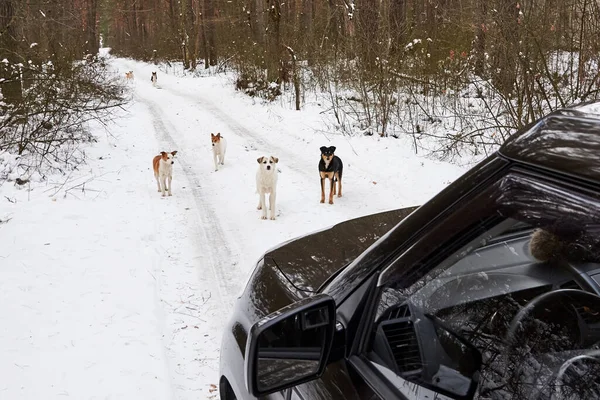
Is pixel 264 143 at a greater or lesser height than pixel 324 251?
lesser

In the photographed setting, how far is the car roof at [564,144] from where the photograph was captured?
1184mm

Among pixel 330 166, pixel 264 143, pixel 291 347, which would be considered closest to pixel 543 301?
pixel 291 347

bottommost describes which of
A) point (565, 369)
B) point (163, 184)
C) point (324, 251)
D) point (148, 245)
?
point (148, 245)

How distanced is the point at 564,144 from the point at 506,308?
51 cm

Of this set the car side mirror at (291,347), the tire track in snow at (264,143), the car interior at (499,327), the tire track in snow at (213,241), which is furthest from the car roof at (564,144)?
the tire track in snow at (264,143)

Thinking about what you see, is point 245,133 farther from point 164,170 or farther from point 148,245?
point 148,245

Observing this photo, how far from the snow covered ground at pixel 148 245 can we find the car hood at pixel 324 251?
1.82m

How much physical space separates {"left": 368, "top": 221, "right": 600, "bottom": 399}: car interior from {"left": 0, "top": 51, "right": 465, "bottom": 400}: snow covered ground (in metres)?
2.79

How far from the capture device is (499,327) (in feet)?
4.63

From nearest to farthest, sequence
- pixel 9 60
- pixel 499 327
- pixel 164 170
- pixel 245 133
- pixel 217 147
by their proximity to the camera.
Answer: pixel 499 327 < pixel 164 170 < pixel 9 60 < pixel 217 147 < pixel 245 133

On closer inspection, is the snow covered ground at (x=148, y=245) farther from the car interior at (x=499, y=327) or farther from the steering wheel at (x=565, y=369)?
the steering wheel at (x=565, y=369)

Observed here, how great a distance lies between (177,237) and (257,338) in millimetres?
5962

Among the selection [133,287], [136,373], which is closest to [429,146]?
[133,287]

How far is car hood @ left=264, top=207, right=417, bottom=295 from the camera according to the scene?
2354mm
